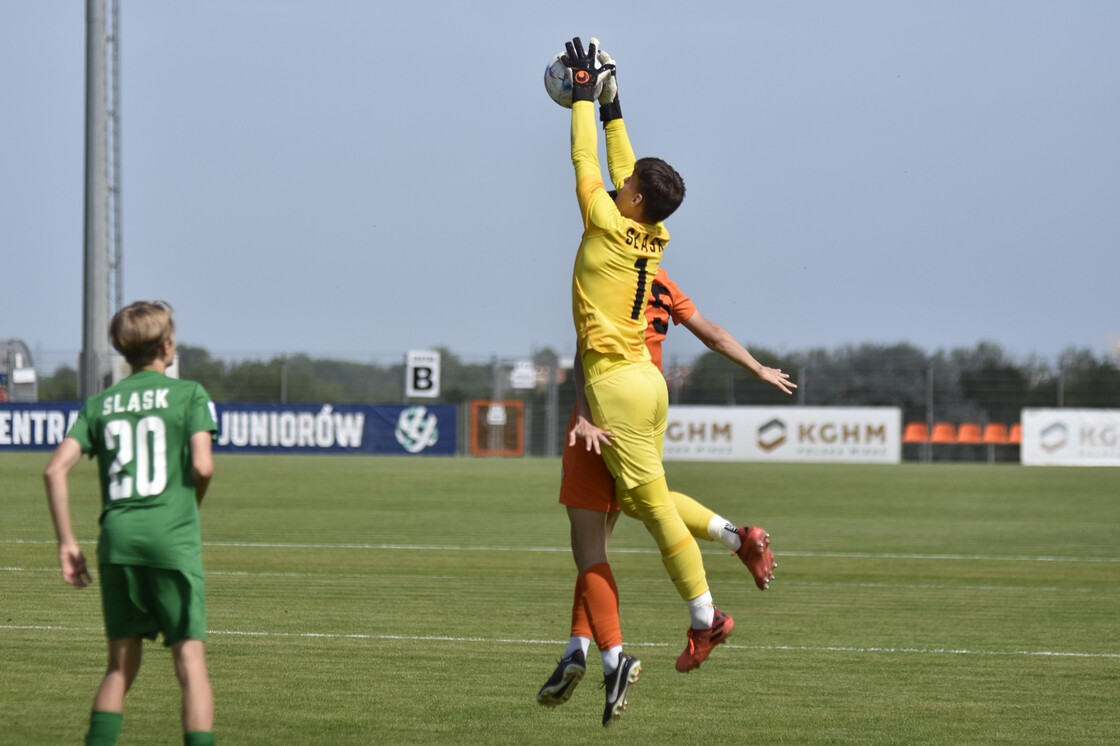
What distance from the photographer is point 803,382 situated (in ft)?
138

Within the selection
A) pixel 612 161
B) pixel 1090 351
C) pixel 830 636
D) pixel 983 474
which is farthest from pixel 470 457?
pixel 612 161

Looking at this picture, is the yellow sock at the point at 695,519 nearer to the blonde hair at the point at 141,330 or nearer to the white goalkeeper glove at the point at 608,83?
the white goalkeeper glove at the point at 608,83

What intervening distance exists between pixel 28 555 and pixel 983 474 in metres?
24.4

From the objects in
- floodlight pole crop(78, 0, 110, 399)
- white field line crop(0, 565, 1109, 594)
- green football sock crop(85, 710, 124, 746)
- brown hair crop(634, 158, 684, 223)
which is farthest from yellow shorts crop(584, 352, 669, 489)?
floodlight pole crop(78, 0, 110, 399)

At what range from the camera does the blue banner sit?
122 feet

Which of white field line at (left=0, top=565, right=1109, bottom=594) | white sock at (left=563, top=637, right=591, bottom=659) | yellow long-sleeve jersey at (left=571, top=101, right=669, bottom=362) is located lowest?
white field line at (left=0, top=565, right=1109, bottom=594)

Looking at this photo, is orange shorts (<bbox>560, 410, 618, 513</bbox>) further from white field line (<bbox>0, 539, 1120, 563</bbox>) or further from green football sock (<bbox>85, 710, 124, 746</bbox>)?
white field line (<bbox>0, 539, 1120, 563</bbox>)

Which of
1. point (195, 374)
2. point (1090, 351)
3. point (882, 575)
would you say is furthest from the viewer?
point (195, 374)

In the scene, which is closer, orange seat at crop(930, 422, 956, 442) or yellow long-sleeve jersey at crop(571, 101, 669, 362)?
yellow long-sleeve jersey at crop(571, 101, 669, 362)

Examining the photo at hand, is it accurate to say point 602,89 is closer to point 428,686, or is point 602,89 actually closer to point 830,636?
point 428,686

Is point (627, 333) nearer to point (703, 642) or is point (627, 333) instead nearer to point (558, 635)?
point (703, 642)

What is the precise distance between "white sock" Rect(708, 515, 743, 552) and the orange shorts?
0.58 m

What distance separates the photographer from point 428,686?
23.3ft

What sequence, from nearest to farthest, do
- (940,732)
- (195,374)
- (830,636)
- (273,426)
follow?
(940,732)
(830,636)
(273,426)
(195,374)
